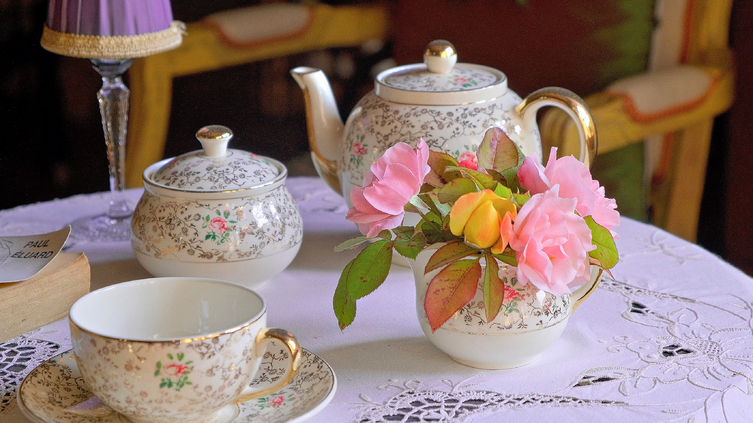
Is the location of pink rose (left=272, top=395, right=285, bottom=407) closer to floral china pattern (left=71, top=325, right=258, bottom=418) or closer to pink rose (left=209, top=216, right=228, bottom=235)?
floral china pattern (left=71, top=325, right=258, bottom=418)

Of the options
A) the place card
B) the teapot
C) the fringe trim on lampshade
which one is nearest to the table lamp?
the fringe trim on lampshade

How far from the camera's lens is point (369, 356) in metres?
0.53

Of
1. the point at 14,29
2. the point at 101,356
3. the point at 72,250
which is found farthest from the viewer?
the point at 14,29

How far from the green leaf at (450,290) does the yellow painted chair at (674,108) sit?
761 mm

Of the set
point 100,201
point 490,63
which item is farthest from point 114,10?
point 490,63

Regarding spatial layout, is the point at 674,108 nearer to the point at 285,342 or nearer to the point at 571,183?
the point at 571,183

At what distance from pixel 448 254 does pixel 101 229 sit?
47 cm

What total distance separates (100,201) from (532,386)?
601mm

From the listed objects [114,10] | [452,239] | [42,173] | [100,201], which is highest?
[114,10]

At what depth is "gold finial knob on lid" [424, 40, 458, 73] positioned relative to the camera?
0.71m

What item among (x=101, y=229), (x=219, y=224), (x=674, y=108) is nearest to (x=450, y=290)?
(x=219, y=224)

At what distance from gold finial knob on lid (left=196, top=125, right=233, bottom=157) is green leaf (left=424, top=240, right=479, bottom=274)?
0.25m

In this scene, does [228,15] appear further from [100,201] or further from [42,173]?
[100,201]

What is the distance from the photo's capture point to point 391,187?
0.47 m
